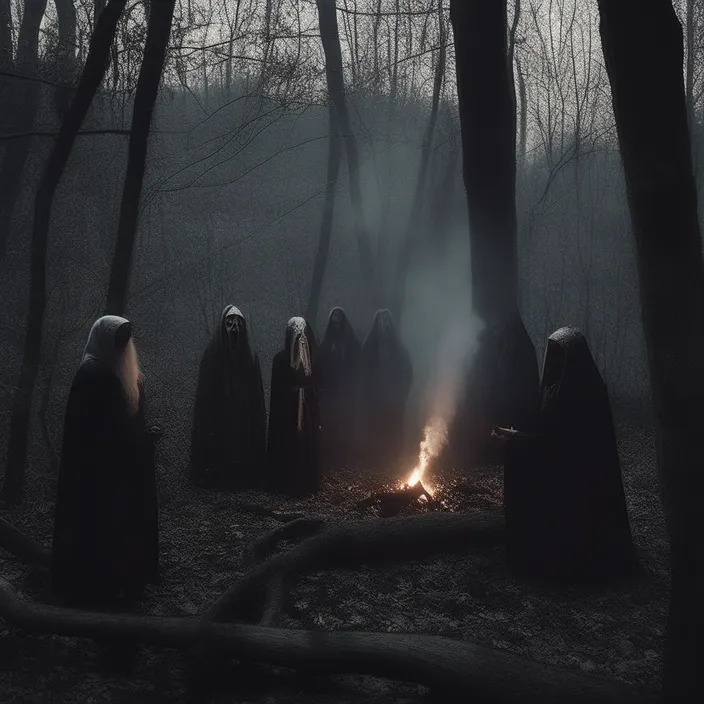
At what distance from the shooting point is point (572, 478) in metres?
5.54

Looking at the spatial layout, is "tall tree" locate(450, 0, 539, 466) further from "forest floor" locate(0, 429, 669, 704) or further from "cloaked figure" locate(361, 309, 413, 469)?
"forest floor" locate(0, 429, 669, 704)

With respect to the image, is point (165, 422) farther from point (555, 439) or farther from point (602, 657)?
point (602, 657)

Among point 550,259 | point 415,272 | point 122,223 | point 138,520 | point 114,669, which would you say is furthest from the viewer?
point 550,259

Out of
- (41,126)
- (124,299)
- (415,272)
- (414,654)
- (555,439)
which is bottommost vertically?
(414,654)

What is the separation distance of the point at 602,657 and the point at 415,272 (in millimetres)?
18087

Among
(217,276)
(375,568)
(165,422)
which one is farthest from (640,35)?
(217,276)

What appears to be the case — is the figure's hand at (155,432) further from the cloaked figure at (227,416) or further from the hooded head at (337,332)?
the hooded head at (337,332)

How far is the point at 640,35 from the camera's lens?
3834 millimetres

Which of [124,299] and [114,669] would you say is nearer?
[114,669]

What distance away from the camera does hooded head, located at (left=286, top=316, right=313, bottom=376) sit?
841cm

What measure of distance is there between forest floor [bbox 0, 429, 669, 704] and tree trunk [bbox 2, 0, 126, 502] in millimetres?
561

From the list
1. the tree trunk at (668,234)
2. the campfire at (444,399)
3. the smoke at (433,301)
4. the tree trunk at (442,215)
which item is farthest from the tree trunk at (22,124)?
the tree trunk at (442,215)

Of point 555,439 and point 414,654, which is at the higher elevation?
point 555,439

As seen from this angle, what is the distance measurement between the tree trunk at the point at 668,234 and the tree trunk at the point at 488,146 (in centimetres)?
619
